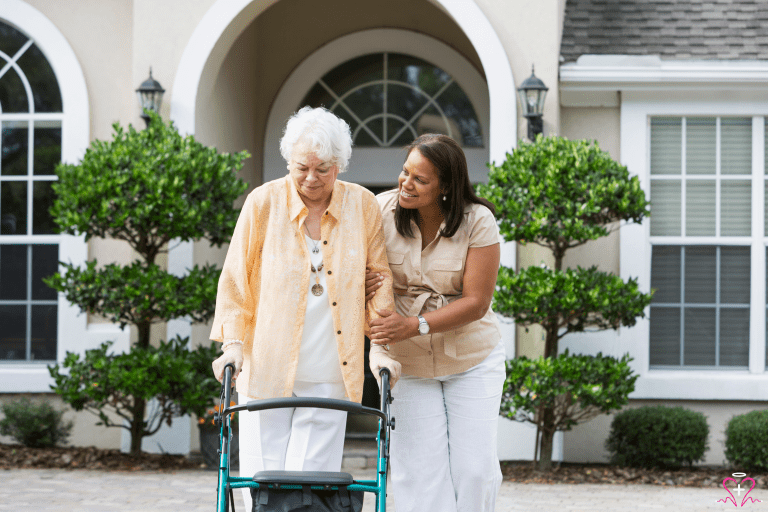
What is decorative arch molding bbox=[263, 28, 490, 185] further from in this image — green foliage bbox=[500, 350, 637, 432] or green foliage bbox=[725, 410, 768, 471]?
Result: green foliage bbox=[725, 410, 768, 471]

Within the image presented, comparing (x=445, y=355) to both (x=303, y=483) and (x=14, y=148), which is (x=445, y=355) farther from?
(x=14, y=148)

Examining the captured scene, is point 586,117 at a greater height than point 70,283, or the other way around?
point 586,117

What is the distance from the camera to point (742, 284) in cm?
717

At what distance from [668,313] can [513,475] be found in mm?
2037

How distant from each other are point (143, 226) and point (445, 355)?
11.9 ft

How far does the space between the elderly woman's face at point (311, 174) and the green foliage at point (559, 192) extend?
125 inches

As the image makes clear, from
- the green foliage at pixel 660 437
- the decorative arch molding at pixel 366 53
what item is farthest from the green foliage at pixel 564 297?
the decorative arch molding at pixel 366 53

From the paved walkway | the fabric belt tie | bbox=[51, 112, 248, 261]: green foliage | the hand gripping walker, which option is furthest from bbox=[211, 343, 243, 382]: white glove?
bbox=[51, 112, 248, 261]: green foliage

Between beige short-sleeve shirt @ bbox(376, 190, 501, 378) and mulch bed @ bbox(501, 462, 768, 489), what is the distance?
334 cm

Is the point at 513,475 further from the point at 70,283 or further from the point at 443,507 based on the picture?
the point at 70,283

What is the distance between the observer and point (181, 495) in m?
5.72

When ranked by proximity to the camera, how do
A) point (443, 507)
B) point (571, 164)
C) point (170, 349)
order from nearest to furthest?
1. point (443, 507)
2. point (571, 164)
3. point (170, 349)

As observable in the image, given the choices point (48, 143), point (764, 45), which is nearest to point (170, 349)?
point (48, 143)

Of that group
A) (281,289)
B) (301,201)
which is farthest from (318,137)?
(281,289)
